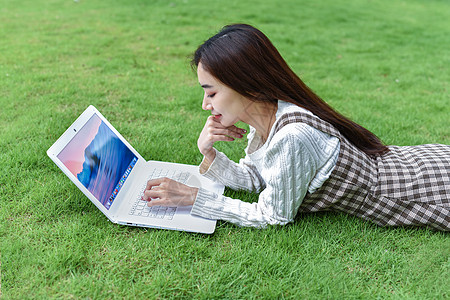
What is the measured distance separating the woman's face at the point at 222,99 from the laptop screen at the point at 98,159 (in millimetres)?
734

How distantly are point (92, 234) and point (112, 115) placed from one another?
1.83 m

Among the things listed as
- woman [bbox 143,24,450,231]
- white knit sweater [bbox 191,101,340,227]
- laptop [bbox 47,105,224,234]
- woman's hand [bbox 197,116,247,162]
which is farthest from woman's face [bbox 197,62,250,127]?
laptop [bbox 47,105,224,234]

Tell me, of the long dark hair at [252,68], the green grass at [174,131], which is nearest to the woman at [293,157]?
the long dark hair at [252,68]

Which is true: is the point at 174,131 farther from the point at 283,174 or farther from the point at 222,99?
the point at 283,174

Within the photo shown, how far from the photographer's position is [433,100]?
444 cm

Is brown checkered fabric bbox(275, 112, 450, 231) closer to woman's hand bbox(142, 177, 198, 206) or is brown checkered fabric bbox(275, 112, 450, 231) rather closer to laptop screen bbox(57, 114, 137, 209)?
woman's hand bbox(142, 177, 198, 206)

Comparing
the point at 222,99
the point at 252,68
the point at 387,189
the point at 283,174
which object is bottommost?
the point at 387,189

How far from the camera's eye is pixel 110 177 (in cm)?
239

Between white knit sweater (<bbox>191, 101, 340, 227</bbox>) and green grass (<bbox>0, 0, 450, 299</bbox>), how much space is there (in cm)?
11

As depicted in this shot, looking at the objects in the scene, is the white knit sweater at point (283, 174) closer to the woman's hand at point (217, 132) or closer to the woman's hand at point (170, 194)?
the woman's hand at point (170, 194)

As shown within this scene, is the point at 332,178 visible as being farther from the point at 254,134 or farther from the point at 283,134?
the point at 254,134

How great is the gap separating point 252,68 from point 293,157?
1.67 feet

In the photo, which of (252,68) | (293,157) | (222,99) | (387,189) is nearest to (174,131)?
(222,99)

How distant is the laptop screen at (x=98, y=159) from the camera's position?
217 centimetres
